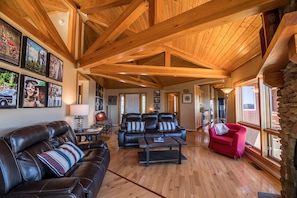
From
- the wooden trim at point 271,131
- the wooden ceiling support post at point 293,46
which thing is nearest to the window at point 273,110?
the wooden trim at point 271,131

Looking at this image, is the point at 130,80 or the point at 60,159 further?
the point at 130,80

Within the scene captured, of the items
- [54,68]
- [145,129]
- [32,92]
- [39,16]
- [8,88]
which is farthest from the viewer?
[145,129]

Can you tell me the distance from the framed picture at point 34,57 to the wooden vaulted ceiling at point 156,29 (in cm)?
20

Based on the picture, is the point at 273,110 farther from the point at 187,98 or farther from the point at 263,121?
the point at 187,98

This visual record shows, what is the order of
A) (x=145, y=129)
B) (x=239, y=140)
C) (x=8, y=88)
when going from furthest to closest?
1. (x=145, y=129)
2. (x=239, y=140)
3. (x=8, y=88)

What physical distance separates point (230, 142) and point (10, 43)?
173 inches

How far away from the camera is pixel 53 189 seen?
4.15ft

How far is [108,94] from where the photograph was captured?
9445 millimetres

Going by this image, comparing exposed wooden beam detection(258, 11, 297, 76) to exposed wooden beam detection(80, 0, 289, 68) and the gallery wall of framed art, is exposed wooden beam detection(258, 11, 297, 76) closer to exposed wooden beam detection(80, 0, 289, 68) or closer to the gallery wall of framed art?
exposed wooden beam detection(80, 0, 289, 68)

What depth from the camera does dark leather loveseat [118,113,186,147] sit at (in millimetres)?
4383

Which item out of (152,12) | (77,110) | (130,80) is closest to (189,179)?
(77,110)

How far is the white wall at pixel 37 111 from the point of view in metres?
1.89

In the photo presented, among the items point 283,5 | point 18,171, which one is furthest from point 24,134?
point 283,5

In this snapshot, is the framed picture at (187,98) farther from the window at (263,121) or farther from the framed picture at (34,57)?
the framed picture at (34,57)
